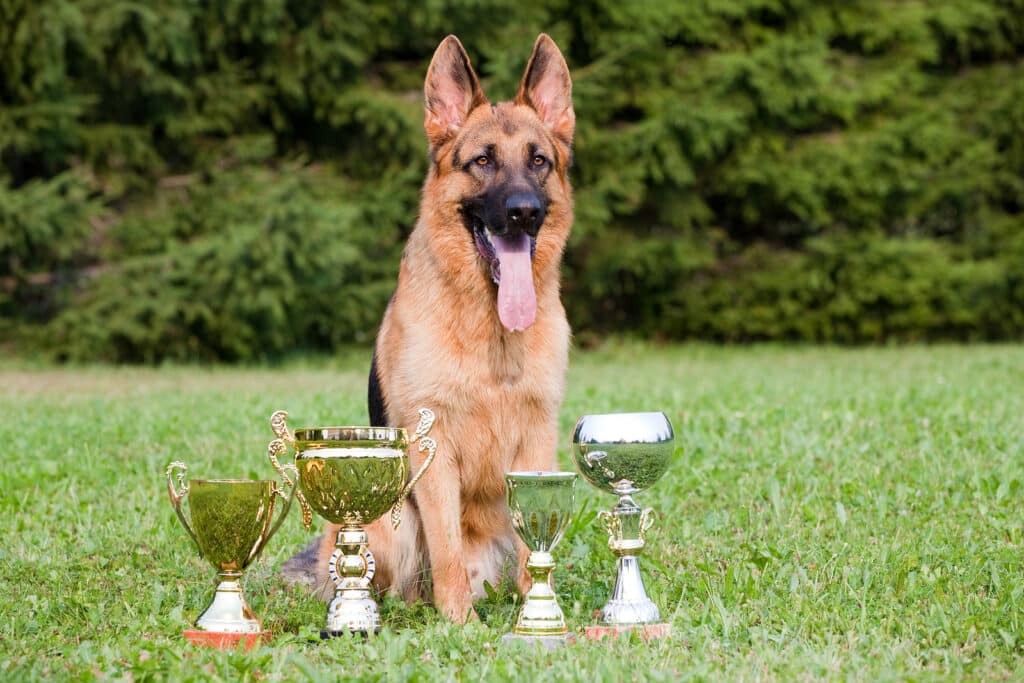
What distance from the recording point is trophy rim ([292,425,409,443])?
3.90 m

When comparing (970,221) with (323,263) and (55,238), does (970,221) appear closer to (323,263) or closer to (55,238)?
(323,263)

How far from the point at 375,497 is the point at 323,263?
9714mm

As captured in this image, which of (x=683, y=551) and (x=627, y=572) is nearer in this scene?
(x=627, y=572)

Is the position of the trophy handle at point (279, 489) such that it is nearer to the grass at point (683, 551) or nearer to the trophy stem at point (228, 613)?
the trophy stem at point (228, 613)

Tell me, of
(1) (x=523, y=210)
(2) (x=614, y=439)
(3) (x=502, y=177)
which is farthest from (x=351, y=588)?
(3) (x=502, y=177)

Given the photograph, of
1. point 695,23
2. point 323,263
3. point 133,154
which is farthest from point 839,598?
point 695,23

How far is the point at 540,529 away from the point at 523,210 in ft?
4.08

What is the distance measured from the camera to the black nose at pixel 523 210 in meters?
4.20

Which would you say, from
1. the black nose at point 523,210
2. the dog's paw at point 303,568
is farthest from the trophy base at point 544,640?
the black nose at point 523,210

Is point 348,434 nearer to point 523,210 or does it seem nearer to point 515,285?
point 515,285

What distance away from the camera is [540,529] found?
12.5ft

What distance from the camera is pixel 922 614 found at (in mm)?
3922

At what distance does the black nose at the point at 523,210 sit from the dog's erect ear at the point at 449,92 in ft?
1.83

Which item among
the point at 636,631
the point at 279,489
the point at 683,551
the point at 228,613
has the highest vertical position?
Answer: the point at 279,489
